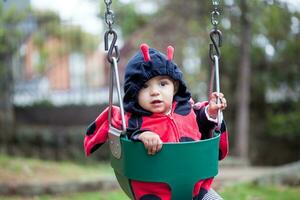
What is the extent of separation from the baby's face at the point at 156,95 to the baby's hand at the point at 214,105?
0.19 metres

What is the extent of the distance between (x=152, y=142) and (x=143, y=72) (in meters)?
0.34

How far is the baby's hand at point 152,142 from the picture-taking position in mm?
2023

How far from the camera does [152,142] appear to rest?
2023mm

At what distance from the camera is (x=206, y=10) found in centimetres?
A: 911

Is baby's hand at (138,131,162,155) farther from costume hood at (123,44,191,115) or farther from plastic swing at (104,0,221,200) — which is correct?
costume hood at (123,44,191,115)

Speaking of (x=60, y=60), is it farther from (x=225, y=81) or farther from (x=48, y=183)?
(x=48, y=183)

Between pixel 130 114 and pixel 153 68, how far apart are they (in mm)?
233

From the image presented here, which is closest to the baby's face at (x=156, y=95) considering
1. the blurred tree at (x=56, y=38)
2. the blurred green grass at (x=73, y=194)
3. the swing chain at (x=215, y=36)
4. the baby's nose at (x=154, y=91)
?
the baby's nose at (x=154, y=91)

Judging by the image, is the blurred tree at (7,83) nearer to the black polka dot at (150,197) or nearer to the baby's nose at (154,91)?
the baby's nose at (154,91)

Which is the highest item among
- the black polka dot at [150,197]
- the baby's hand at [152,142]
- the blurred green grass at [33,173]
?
the baby's hand at [152,142]

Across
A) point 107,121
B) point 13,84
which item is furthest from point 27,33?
point 107,121

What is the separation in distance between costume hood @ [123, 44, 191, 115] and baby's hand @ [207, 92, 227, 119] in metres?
0.15

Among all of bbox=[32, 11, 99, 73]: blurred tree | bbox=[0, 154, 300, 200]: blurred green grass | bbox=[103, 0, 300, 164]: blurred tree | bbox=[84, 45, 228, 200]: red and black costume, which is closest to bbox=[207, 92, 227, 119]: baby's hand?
bbox=[84, 45, 228, 200]: red and black costume

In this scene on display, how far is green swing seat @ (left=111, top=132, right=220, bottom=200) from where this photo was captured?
2051mm
